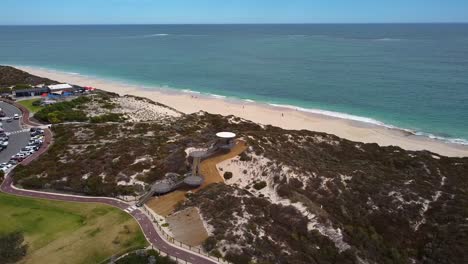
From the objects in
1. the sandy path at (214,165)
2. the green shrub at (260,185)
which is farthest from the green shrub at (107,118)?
the green shrub at (260,185)

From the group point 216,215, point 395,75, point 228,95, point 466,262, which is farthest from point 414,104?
point 216,215

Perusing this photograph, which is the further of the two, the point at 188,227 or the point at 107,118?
the point at 107,118

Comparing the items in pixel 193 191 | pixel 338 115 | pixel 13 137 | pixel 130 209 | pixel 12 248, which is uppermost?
pixel 338 115

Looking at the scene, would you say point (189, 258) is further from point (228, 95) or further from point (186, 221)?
point (228, 95)

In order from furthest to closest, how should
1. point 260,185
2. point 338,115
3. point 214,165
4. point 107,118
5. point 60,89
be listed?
point 60,89, point 338,115, point 107,118, point 214,165, point 260,185

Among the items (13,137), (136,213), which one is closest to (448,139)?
(136,213)

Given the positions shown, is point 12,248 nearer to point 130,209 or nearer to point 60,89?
point 130,209
